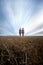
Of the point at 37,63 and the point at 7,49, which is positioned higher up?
the point at 7,49

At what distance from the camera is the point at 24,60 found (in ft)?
12.8

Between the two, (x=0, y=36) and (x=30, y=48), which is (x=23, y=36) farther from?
(x=30, y=48)

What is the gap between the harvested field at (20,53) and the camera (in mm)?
3900

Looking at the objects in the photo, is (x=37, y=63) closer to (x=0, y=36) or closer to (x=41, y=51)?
(x=41, y=51)

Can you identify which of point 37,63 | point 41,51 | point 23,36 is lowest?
point 37,63

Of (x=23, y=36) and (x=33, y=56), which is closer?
(x=33, y=56)

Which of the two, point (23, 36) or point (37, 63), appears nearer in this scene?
point (37, 63)

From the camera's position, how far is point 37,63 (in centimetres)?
395

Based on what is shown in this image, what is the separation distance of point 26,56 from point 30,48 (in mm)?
268

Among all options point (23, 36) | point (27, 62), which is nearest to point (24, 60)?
point (27, 62)

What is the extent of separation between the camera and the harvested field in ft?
12.8

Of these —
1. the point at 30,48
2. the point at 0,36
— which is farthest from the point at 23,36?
the point at 30,48

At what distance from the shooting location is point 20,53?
158 inches

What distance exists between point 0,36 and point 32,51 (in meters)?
1.35
